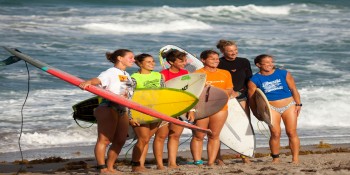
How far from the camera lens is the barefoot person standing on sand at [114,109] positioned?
9.05m

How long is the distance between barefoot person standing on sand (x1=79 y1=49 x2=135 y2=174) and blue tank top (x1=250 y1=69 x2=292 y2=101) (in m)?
1.79

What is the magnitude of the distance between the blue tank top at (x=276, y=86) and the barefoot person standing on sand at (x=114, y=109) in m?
1.79

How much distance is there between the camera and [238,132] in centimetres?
1115

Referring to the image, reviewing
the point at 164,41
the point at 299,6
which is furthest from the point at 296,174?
the point at 299,6

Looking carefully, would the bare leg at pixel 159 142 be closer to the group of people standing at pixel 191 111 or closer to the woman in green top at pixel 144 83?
the group of people standing at pixel 191 111

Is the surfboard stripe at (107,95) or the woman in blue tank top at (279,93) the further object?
the woman in blue tank top at (279,93)

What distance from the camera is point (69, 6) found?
1532 inches

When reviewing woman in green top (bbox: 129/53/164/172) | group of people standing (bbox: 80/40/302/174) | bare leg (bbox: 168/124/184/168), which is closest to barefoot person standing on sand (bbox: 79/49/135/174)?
group of people standing (bbox: 80/40/302/174)

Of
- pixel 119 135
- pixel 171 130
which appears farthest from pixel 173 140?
pixel 119 135

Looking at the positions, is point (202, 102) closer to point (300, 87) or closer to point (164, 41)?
point (300, 87)

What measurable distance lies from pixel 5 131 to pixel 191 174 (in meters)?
6.21

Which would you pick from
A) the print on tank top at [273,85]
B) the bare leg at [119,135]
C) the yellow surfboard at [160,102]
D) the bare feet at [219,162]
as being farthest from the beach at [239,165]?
the print on tank top at [273,85]

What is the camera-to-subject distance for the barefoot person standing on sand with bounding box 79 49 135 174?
9047 mm

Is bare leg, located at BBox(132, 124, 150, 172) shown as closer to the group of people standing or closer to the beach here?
the group of people standing
